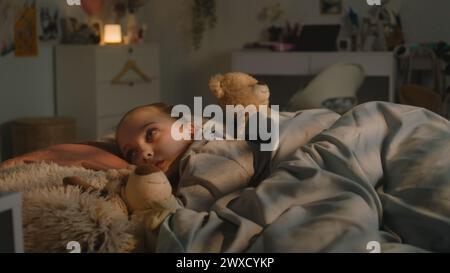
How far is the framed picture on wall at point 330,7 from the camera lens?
4684mm

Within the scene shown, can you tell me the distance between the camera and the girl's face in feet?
5.06

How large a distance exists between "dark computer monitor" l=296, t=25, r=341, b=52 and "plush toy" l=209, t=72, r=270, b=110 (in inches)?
109

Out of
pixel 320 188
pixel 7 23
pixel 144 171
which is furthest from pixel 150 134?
pixel 7 23

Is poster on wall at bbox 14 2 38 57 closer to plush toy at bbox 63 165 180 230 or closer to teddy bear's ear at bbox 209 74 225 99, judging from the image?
teddy bear's ear at bbox 209 74 225 99

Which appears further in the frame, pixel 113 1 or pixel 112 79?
pixel 113 1

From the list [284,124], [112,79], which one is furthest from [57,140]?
[284,124]

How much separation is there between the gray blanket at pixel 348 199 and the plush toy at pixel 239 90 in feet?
1.12

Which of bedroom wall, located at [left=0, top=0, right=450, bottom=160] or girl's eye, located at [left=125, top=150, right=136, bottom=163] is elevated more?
bedroom wall, located at [left=0, top=0, right=450, bottom=160]

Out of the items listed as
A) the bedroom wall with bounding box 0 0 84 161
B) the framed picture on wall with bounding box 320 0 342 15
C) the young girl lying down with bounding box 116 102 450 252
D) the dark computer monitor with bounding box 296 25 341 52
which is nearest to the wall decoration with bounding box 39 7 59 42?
the bedroom wall with bounding box 0 0 84 161

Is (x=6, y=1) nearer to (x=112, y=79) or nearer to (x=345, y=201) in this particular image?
(x=112, y=79)

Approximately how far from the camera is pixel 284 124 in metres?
1.46

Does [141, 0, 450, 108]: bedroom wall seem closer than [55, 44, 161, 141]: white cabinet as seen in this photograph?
No

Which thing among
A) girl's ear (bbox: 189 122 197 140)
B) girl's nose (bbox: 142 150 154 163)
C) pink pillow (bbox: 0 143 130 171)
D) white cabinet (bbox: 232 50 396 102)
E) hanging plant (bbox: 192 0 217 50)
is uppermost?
hanging plant (bbox: 192 0 217 50)
